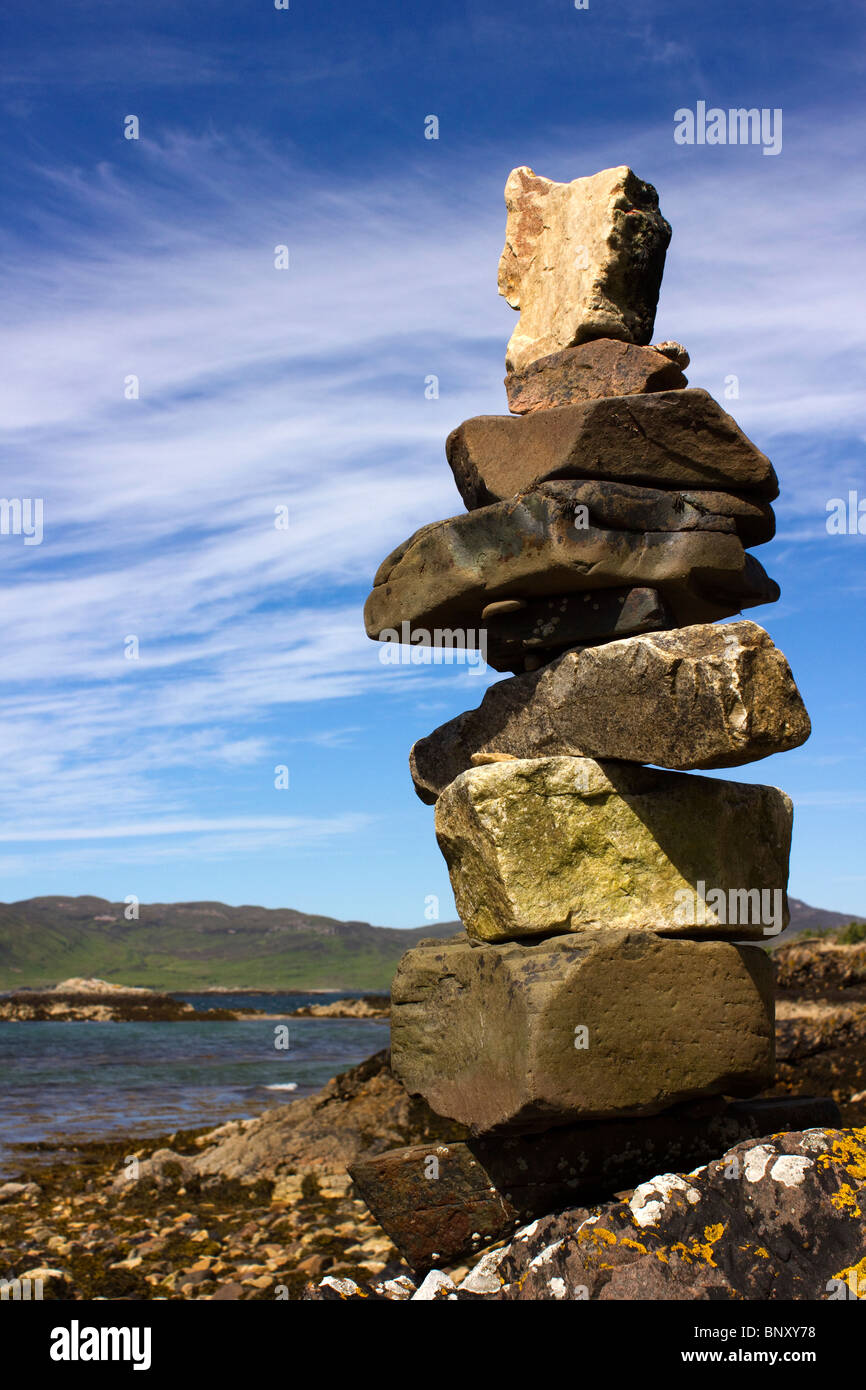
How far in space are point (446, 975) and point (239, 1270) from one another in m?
5.49

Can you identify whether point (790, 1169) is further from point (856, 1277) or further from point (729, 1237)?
point (856, 1277)

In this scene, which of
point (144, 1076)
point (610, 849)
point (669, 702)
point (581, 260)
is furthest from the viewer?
point (144, 1076)

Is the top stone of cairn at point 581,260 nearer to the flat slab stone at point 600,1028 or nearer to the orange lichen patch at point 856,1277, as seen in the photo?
the flat slab stone at point 600,1028

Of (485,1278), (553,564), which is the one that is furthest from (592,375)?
(485,1278)

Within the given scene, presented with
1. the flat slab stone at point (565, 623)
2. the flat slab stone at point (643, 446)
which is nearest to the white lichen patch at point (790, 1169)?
the flat slab stone at point (565, 623)

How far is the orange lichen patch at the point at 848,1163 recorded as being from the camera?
518cm

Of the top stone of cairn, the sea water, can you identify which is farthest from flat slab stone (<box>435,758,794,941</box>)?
the sea water

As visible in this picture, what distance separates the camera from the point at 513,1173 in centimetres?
614

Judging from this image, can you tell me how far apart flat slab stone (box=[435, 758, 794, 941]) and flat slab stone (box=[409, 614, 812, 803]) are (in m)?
0.28

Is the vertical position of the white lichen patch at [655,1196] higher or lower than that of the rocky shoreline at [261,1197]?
higher

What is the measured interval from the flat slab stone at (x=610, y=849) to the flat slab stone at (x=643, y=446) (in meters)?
1.70

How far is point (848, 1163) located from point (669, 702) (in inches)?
94.6

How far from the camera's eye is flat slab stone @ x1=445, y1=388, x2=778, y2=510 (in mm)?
6344
